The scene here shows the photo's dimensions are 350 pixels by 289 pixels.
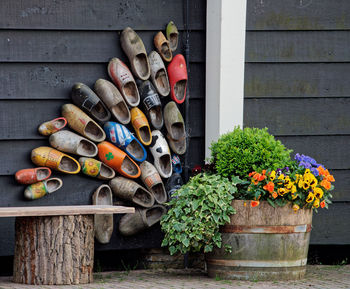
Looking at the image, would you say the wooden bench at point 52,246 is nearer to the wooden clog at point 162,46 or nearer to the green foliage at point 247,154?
the green foliage at point 247,154

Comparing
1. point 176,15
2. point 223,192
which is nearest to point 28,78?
point 176,15

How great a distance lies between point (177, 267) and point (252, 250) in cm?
89

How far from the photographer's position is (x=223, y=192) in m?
3.97

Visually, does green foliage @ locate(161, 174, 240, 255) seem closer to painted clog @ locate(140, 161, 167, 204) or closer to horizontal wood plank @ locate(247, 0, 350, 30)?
painted clog @ locate(140, 161, 167, 204)

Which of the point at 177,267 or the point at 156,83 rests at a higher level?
the point at 156,83

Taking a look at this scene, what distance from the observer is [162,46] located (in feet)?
15.0

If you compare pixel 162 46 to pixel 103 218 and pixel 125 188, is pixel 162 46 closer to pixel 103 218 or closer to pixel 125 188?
pixel 125 188

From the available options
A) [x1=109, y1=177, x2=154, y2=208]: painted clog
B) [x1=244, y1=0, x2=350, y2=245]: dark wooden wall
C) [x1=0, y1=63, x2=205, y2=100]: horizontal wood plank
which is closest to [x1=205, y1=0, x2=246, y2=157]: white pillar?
[x1=244, y1=0, x2=350, y2=245]: dark wooden wall

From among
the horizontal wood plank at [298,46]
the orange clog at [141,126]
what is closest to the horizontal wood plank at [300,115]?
the horizontal wood plank at [298,46]

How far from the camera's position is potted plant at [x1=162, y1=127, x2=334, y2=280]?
12.9 ft

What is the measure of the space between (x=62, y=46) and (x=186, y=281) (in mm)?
1768

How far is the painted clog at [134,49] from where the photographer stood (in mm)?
4457

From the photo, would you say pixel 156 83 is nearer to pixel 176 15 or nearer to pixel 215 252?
pixel 176 15

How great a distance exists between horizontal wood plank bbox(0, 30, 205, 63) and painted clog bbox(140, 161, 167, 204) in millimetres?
779
